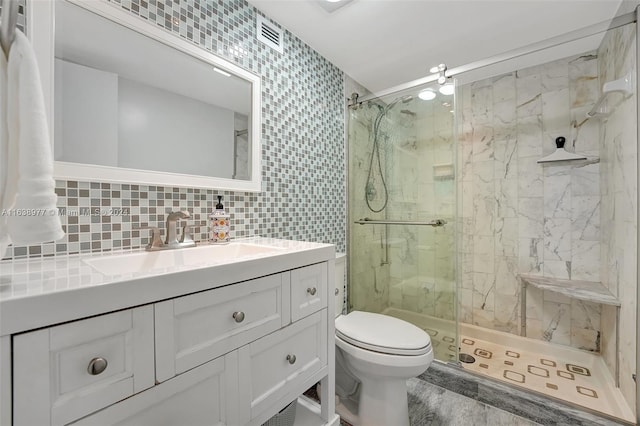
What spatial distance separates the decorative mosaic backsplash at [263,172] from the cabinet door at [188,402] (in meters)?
0.60

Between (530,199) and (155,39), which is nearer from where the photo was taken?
(155,39)

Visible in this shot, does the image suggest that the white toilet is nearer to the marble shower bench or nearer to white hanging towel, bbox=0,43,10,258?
the marble shower bench

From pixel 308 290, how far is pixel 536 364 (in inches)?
77.6

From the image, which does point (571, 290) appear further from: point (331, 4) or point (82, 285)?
point (82, 285)

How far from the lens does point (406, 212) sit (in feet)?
6.68

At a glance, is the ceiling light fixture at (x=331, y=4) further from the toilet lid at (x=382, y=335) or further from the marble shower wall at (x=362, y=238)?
the toilet lid at (x=382, y=335)

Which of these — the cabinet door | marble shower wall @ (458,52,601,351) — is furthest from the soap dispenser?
marble shower wall @ (458,52,601,351)

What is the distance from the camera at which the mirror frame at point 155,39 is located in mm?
866

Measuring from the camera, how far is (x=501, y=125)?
2.32m

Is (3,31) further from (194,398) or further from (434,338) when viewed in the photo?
(434,338)

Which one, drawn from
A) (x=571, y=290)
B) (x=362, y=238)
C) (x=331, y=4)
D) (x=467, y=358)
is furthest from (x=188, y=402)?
(x=571, y=290)

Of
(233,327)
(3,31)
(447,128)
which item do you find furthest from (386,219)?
(3,31)

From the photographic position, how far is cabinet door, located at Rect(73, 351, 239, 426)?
1.98 ft

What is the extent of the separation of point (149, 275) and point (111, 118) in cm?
73
